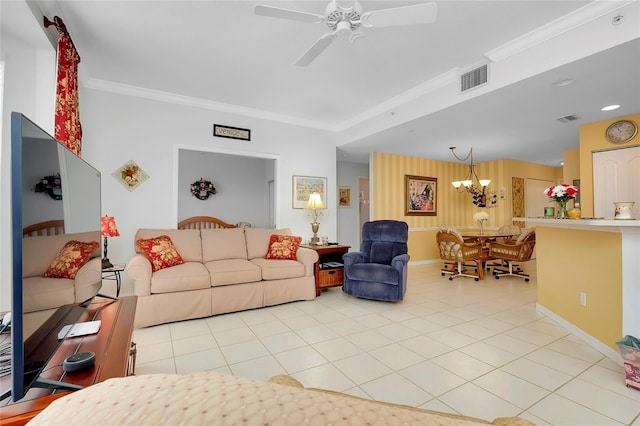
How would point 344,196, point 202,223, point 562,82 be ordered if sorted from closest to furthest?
1. point 562,82
2. point 202,223
3. point 344,196

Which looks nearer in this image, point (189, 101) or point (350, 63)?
point (350, 63)

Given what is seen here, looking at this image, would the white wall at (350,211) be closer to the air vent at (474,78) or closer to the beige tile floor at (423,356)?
the beige tile floor at (423,356)

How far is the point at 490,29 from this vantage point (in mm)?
2561

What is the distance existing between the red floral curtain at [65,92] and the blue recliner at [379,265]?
10.5 feet

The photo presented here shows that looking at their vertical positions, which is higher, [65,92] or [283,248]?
[65,92]

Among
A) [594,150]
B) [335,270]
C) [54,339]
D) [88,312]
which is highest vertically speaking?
[594,150]

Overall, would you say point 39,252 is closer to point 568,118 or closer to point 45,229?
point 45,229

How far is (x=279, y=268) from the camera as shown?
3580 millimetres

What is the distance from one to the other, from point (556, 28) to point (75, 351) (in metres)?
3.91

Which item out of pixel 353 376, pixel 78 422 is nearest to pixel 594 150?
pixel 353 376

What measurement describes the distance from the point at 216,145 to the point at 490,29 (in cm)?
357

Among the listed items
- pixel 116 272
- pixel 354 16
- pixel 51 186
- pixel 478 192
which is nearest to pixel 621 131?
pixel 478 192

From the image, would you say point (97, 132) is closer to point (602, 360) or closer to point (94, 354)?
point (94, 354)

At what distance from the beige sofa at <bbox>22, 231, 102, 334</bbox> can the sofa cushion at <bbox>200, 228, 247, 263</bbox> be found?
2.47 metres
